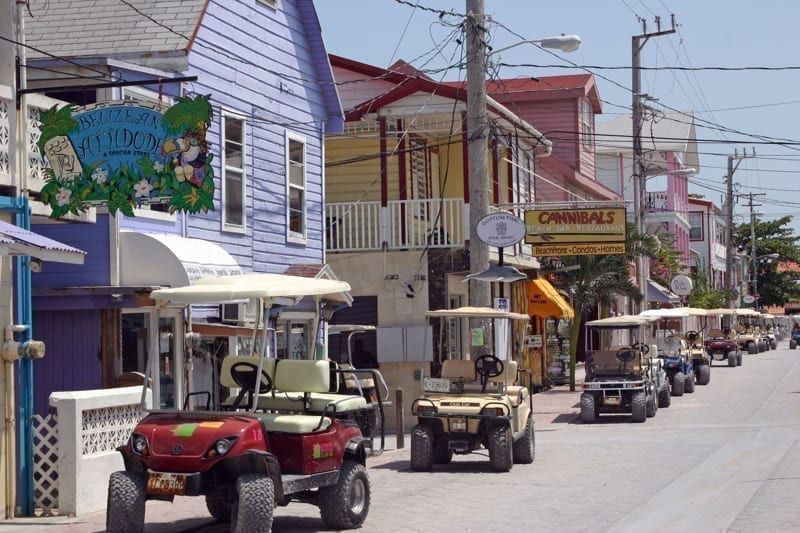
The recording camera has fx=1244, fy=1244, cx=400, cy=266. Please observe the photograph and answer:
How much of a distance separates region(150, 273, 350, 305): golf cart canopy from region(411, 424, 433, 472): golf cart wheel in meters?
5.03

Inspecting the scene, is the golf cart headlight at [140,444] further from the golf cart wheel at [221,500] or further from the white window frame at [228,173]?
the white window frame at [228,173]

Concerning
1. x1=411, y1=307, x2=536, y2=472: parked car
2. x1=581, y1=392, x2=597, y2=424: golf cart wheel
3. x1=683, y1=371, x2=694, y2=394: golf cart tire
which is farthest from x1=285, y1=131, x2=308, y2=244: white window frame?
x1=683, y1=371, x2=694, y2=394: golf cart tire

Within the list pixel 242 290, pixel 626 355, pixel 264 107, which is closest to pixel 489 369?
pixel 242 290

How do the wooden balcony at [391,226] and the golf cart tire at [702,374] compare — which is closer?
the wooden balcony at [391,226]

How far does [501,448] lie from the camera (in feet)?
52.5

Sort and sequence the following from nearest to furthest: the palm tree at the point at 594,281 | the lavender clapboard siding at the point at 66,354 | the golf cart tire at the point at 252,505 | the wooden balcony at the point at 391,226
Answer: the golf cart tire at the point at 252,505
the lavender clapboard siding at the point at 66,354
the wooden balcony at the point at 391,226
the palm tree at the point at 594,281

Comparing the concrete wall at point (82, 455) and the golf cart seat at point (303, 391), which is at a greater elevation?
the golf cart seat at point (303, 391)

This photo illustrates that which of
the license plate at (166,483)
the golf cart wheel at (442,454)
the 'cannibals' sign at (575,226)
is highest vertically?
the 'cannibals' sign at (575,226)

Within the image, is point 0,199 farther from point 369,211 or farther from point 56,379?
point 369,211

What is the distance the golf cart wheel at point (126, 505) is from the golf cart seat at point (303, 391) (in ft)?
5.76

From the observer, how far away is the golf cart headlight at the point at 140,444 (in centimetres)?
1052

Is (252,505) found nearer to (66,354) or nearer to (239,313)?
(66,354)

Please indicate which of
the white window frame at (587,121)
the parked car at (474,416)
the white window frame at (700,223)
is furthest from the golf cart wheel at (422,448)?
the white window frame at (700,223)

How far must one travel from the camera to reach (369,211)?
89.5 ft
